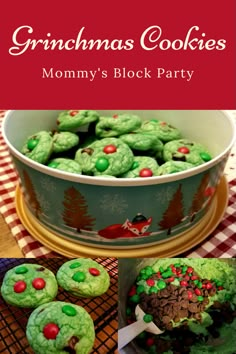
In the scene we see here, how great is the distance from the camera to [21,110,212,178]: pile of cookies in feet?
2.16

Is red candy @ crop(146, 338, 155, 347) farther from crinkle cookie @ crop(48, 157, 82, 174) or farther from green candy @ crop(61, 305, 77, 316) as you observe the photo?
crinkle cookie @ crop(48, 157, 82, 174)

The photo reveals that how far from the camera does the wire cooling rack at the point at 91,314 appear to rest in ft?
1.54

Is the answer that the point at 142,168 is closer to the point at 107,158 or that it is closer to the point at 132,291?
the point at 107,158

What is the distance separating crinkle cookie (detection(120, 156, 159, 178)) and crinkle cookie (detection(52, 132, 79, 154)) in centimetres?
13

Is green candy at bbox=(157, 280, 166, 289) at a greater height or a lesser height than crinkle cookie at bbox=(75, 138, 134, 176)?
lesser

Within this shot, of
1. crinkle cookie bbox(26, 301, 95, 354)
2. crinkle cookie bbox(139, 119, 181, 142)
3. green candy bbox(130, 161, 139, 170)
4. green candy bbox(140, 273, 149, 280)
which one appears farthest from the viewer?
crinkle cookie bbox(139, 119, 181, 142)

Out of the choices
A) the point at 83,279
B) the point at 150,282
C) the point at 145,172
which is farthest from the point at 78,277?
the point at 145,172

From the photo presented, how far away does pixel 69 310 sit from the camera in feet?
1.61

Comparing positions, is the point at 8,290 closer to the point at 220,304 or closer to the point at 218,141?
the point at 220,304

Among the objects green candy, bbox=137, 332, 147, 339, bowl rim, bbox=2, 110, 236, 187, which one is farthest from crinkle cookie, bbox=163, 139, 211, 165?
green candy, bbox=137, 332, 147, 339

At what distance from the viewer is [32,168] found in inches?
23.6

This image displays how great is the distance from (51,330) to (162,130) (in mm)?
464

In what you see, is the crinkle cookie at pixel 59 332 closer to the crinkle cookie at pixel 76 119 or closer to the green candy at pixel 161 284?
the green candy at pixel 161 284

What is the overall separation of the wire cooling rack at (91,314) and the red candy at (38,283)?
1.0 inches
